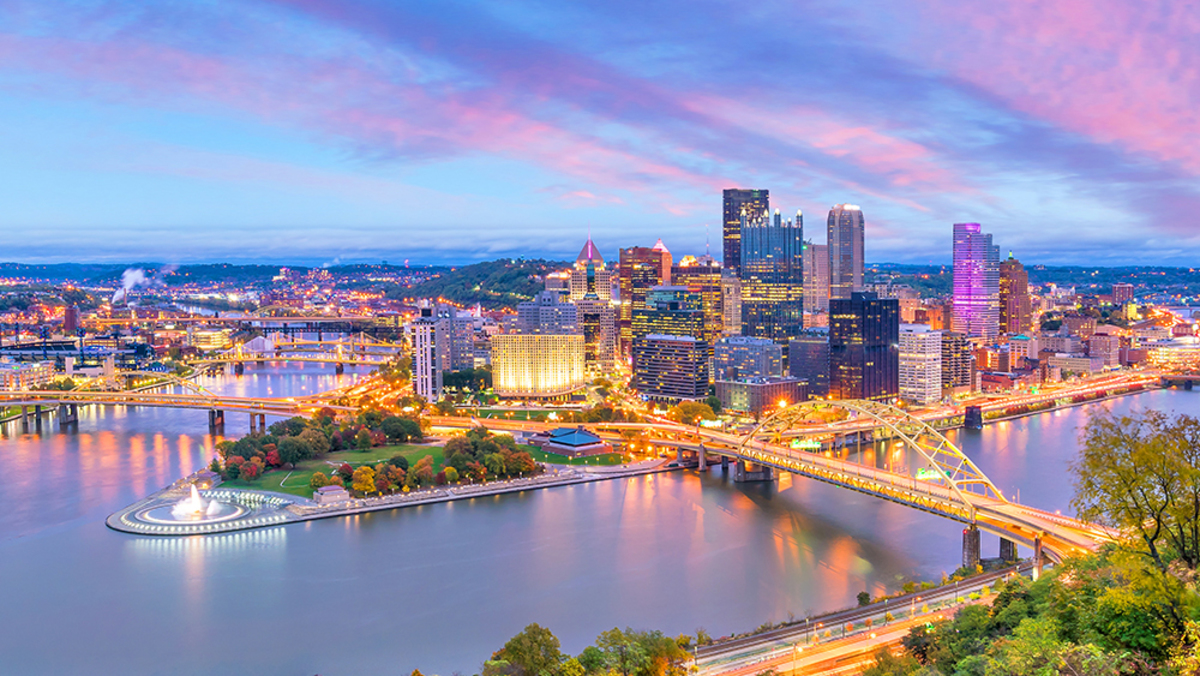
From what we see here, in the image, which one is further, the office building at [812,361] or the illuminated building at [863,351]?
the office building at [812,361]

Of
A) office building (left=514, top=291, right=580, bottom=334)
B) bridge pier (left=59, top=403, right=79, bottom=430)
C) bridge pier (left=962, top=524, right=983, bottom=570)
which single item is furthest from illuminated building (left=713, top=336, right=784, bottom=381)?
bridge pier (left=59, top=403, right=79, bottom=430)

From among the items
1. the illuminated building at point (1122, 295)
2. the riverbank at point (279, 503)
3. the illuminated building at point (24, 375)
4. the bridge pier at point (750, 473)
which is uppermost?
the illuminated building at point (1122, 295)

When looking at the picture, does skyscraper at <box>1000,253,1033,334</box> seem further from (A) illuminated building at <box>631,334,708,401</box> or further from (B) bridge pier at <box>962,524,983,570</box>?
(B) bridge pier at <box>962,524,983,570</box>

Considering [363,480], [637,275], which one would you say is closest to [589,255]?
[637,275]

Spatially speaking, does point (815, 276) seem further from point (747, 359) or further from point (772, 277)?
point (747, 359)

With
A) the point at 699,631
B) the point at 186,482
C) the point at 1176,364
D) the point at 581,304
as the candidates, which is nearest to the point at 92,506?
the point at 186,482

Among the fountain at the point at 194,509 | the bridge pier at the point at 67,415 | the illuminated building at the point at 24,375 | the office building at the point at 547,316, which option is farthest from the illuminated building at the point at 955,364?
the illuminated building at the point at 24,375

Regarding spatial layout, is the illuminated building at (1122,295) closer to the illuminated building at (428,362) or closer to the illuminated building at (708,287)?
the illuminated building at (708,287)
